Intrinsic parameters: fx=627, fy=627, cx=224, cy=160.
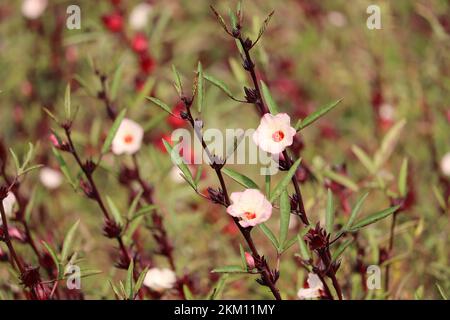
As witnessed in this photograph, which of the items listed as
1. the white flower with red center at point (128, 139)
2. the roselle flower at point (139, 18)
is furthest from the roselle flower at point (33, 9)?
the white flower with red center at point (128, 139)

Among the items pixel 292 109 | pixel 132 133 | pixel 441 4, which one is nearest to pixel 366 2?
pixel 441 4

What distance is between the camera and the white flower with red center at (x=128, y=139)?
175 centimetres

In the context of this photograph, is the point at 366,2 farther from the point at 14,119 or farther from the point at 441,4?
the point at 14,119

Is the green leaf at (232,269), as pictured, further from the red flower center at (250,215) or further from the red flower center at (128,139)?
the red flower center at (128,139)

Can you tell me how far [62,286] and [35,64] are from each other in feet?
4.31

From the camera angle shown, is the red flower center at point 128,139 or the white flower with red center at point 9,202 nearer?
the white flower with red center at point 9,202

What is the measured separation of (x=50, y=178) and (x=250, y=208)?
1.37 meters

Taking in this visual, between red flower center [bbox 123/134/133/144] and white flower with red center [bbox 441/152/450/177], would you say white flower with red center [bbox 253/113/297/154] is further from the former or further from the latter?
white flower with red center [bbox 441/152/450/177]

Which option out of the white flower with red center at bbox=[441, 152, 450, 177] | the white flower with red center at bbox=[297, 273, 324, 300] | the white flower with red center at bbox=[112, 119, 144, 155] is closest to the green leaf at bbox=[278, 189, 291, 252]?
the white flower with red center at bbox=[297, 273, 324, 300]

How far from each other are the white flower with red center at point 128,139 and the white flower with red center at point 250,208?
→ 1.96 ft

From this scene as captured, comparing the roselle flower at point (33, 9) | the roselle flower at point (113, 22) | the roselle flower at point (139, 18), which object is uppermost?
the roselle flower at point (33, 9)

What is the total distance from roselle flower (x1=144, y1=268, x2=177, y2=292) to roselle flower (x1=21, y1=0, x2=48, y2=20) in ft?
5.02

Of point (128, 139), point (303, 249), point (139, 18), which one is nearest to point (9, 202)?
point (128, 139)

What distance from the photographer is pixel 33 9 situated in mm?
2729
